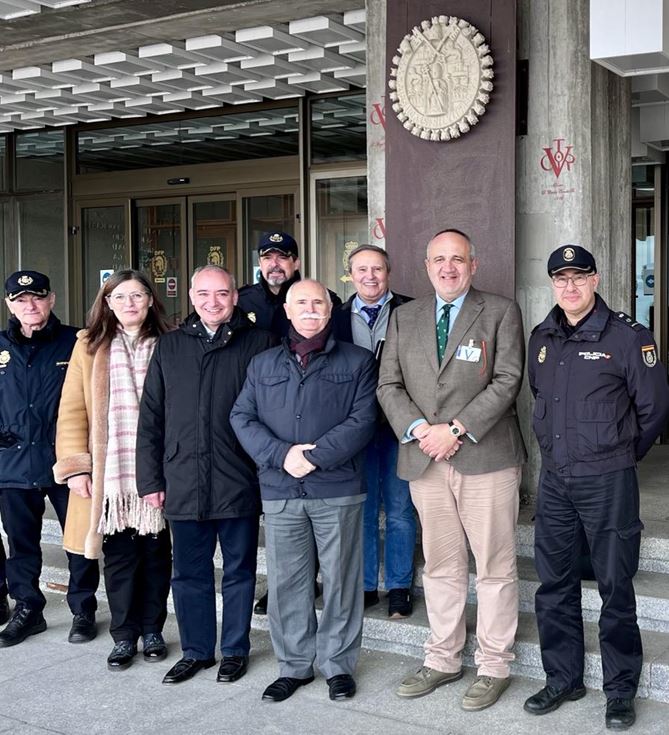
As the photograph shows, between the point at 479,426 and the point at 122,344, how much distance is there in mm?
1653

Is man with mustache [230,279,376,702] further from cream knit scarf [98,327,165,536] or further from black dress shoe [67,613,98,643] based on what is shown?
black dress shoe [67,613,98,643]

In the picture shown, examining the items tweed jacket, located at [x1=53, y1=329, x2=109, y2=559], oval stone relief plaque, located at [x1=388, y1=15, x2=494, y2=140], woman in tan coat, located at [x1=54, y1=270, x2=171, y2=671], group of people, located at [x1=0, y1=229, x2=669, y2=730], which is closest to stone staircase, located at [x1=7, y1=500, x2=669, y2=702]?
group of people, located at [x1=0, y1=229, x2=669, y2=730]

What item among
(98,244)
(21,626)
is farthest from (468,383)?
(98,244)

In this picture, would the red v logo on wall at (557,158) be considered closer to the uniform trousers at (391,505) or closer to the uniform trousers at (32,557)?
the uniform trousers at (391,505)

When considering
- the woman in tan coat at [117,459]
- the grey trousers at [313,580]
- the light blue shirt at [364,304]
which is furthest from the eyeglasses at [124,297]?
the grey trousers at [313,580]

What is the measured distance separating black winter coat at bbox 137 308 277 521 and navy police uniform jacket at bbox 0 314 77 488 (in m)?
0.73

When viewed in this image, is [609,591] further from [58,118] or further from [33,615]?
[58,118]

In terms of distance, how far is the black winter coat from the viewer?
4.18m

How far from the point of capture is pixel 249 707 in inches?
157

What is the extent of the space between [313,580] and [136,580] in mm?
897

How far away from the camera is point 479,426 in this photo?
3889 mm

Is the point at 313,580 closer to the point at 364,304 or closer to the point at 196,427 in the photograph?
the point at 196,427

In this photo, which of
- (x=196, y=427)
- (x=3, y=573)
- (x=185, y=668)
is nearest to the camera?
(x=196, y=427)

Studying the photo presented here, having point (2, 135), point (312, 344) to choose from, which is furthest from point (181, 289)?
Answer: point (312, 344)
